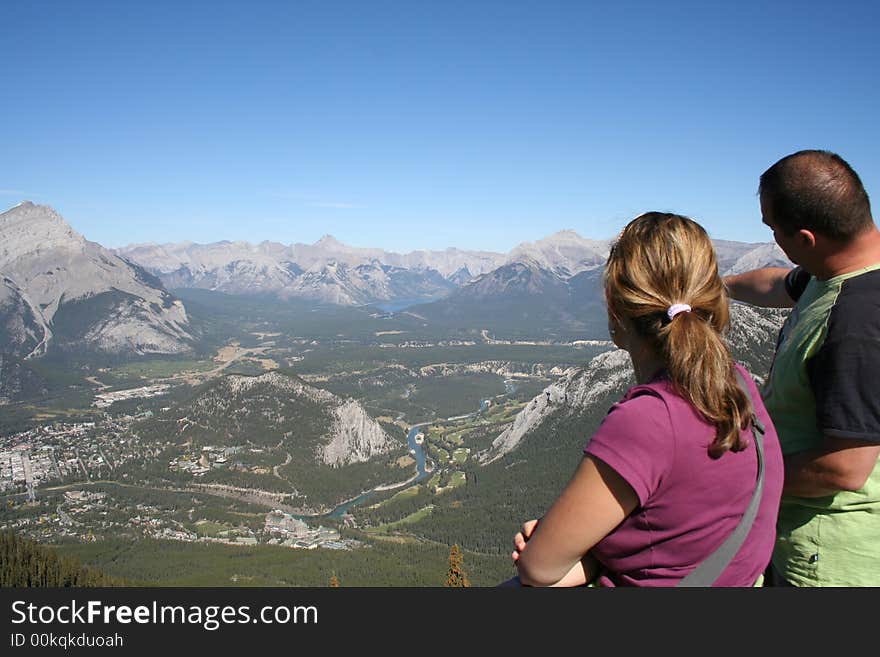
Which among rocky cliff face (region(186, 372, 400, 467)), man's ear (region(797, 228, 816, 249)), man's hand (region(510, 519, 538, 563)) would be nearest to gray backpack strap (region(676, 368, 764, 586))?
man's hand (region(510, 519, 538, 563))

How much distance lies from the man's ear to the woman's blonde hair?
0.85 m

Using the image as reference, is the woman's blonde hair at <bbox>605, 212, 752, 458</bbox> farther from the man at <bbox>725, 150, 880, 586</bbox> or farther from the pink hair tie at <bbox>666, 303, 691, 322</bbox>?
the man at <bbox>725, 150, 880, 586</bbox>

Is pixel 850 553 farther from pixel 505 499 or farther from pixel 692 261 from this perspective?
pixel 505 499

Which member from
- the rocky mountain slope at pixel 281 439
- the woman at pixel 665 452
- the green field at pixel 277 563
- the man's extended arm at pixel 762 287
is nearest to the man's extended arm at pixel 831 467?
the woman at pixel 665 452

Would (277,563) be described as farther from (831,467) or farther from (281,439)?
(831,467)

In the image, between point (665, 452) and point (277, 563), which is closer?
point (665, 452)

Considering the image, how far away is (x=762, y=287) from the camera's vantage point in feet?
14.0

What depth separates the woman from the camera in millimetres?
2248

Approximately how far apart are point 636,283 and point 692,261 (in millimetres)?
254

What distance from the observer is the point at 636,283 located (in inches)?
98.3

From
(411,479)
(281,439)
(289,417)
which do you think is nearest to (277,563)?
(411,479)

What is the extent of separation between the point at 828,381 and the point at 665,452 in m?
1.14

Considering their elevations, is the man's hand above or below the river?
above

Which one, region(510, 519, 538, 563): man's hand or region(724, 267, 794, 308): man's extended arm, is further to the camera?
region(724, 267, 794, 308): man's extended arm
